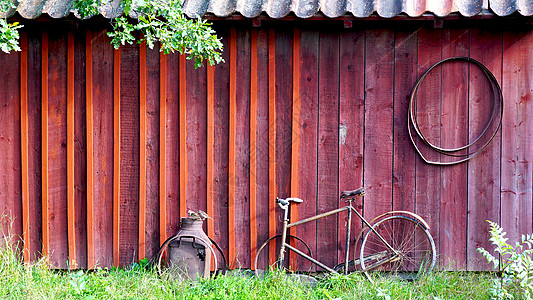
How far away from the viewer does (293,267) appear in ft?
14.4

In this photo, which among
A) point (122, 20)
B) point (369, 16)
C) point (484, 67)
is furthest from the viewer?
point (484, 67)

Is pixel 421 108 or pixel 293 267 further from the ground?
pixel 421 108

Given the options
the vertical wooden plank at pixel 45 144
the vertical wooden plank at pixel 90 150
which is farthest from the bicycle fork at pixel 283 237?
the vertical wooden plank at pixel 45 144

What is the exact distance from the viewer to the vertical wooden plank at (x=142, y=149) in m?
4.34

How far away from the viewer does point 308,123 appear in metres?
4.33

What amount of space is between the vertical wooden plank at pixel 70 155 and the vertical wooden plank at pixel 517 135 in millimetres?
4366

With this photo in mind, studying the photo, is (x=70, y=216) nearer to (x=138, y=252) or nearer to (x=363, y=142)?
(x=138, y=252)

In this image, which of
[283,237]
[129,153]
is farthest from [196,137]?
[283,237]

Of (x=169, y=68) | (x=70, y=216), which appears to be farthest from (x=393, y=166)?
(x=70, y=216)

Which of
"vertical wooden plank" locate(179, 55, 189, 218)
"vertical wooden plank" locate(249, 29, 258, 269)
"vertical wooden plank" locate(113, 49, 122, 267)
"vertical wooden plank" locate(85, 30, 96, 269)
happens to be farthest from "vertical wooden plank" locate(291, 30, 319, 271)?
"vertical wooden plank" locate(85, 30, 96, 269)

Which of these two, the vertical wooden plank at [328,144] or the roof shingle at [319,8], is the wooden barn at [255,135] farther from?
the roof shingle at [319,8]

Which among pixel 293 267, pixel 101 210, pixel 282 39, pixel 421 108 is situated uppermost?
pixel 282 39

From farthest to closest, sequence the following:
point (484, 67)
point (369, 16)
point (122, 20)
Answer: point (484, 67)
point (369, 16)
point (122, 20)

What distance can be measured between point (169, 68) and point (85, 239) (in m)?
1.98
